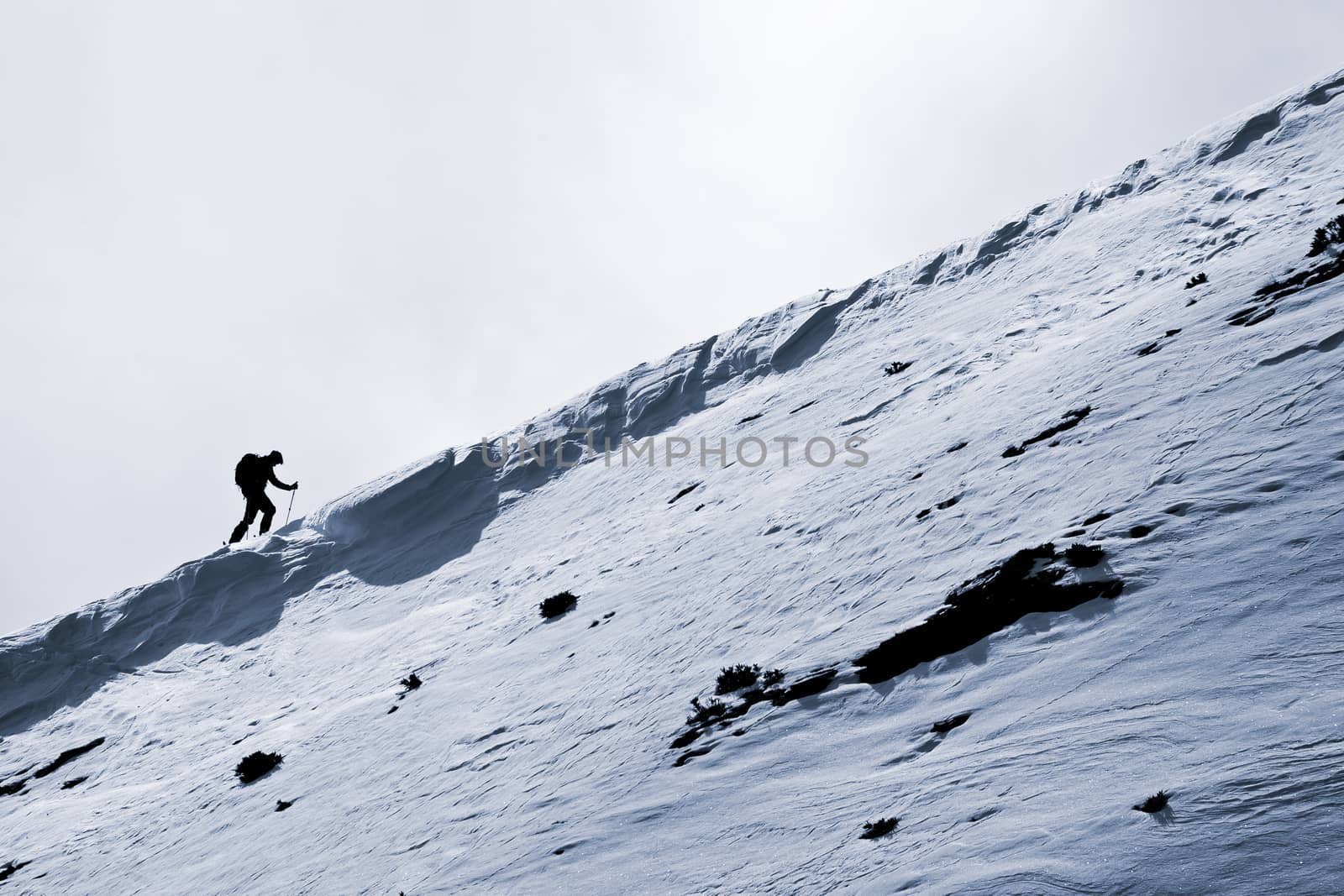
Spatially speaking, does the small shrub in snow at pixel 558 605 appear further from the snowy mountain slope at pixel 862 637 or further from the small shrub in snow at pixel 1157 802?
the small shrub in snow at pixel 1157 802

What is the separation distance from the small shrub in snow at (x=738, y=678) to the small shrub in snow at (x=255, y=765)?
7.23m

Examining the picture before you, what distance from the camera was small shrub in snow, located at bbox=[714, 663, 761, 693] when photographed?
859cm

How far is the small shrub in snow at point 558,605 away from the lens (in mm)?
13406

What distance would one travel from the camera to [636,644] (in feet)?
35.8

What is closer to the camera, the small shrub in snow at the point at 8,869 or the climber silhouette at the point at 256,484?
the small shrub in snow at the point at 8,869

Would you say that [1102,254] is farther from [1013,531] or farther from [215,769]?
[215,769]

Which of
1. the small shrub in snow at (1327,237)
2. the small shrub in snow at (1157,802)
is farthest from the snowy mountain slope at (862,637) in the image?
the small shrub in snow at (1327,237)

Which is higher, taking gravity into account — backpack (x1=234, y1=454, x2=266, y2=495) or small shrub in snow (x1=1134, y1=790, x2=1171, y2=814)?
backpack (x1=234, y1=454, x2=266, y2=495)

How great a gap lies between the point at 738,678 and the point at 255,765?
772cm

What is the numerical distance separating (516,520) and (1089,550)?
13.4 m

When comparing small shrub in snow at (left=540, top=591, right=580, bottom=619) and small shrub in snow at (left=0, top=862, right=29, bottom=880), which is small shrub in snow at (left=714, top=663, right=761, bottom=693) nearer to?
small shrub in snow at (left=540, top=591, right=580, bottom=619)

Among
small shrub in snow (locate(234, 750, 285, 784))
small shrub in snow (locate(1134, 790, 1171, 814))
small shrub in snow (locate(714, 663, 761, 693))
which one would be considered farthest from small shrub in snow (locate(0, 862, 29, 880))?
small shrub in snow (locate(1134, 790, 1171, 814))

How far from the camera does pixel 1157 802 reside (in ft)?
15.9

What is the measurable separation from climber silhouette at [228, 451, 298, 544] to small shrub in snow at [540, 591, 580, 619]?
512 inches
